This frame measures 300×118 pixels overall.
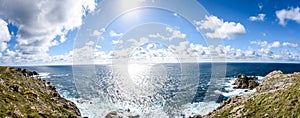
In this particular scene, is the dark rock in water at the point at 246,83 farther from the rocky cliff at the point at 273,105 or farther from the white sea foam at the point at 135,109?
the rocky cliff at the point at 273,105

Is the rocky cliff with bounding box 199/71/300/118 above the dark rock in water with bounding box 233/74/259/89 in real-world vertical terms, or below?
above

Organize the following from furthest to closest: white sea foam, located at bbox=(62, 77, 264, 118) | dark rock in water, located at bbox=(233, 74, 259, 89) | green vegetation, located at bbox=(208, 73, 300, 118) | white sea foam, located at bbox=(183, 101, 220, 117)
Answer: dark rock in water, located at bbox=(233, 74, 259, 89) < white sea foam, located at bbox=(62, 77, 264, 118) < white sea foam, located at bbox=(183, 101, 220, 117) < green vegetation, located at bbox=(208, 73, 300, 118)

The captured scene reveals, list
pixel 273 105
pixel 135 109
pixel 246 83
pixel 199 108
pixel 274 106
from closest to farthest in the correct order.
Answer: pixel 274 106, pixel 273 105, pixel 199 108, pixel 135 109, pixel 246 83

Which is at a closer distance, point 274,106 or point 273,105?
point 274,106

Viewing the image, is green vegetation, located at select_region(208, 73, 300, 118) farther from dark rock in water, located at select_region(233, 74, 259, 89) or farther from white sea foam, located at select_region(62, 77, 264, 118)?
dark rock in water, located at select_region(233, 74, 259, 89)

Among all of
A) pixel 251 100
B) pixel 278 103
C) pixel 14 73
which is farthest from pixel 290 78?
pixel 14 73

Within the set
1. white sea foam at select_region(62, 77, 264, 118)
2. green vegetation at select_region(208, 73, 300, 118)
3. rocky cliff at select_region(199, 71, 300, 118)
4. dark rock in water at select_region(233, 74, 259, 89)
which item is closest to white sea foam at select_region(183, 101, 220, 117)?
white sea foam at select_region(62, 77, 264, 118)

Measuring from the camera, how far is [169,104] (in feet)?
346

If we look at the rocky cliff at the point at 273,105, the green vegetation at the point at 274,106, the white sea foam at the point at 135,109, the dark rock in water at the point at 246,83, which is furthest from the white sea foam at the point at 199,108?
the green vegetation at the point at 274,106

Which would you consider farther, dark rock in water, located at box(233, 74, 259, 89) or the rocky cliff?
dark rock in water, located at box(233, 74, 259, 89)

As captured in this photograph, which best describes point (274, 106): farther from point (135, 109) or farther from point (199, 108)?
point (135, 109)

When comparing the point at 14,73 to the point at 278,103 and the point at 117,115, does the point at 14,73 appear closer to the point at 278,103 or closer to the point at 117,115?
the point at 117,115

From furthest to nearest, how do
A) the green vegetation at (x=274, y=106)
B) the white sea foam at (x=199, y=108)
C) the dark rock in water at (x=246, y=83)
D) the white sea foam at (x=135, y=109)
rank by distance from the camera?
the dark rock in water at (x=246, y=83) → the white sea foam at (x=135, y=109) → the white sea foam at (x=199, y=108) → the green vegetation at (x=274, y=106)

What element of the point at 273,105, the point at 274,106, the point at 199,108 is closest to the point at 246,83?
the point at 199,108
